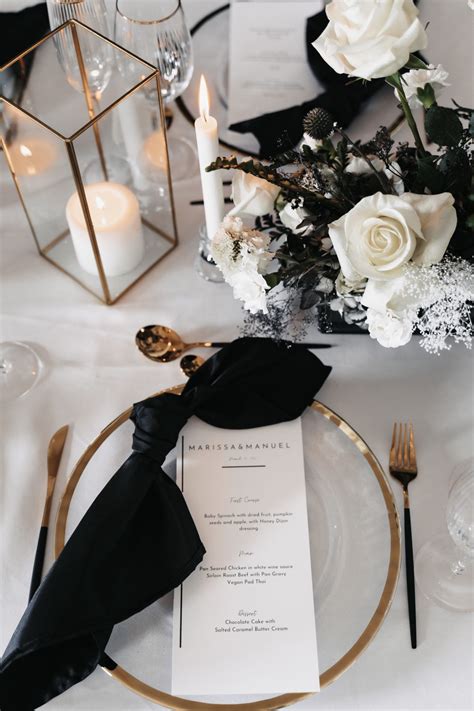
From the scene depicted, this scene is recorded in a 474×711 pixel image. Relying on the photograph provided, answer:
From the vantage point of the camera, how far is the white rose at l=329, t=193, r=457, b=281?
1.98 ft

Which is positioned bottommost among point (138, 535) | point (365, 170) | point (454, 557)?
point (454, 557)

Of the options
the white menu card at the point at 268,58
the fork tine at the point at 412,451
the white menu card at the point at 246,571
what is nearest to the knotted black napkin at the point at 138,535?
the white menu card at the point at 246,571

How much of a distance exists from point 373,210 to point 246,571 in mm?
393

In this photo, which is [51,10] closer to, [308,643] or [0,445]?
[0,445]

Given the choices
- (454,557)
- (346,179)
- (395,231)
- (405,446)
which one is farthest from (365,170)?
(454,557)

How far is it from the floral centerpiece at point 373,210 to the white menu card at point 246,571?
0.18 meters

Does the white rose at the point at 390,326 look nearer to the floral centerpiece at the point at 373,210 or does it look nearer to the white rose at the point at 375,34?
the floral centerpiece at the point at 373,210

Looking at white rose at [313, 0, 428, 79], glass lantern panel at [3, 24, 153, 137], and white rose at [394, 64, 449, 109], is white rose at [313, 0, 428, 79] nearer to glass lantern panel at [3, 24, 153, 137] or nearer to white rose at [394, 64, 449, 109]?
white rose at [394, 64, 449, 109]

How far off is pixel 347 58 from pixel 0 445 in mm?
595

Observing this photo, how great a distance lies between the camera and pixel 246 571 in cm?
74

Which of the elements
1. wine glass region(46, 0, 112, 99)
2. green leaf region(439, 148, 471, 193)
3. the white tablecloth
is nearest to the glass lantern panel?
wine glass region(46, 0, 112, 99)

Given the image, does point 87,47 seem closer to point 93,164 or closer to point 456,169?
point 93,164

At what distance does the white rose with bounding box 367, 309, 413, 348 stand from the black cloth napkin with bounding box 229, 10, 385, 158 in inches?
16.3

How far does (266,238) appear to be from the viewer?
720 millimetres
